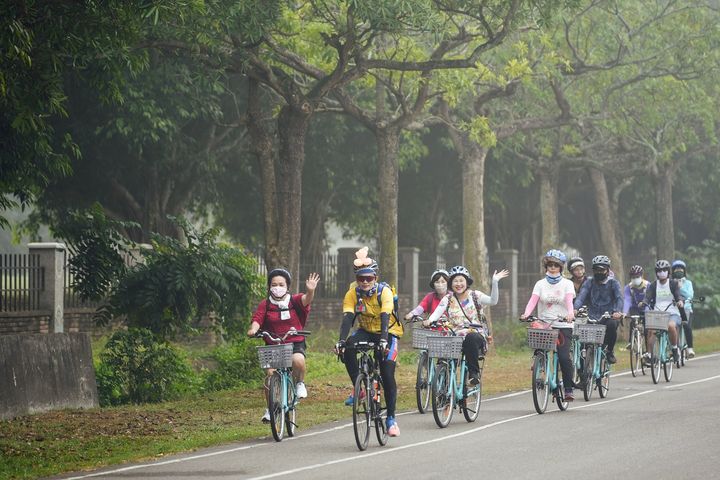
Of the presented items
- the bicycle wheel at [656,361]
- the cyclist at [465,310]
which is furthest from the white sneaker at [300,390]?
the bicycle wheel at [656,361]

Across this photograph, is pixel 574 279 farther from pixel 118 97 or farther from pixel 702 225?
pixel 702 225

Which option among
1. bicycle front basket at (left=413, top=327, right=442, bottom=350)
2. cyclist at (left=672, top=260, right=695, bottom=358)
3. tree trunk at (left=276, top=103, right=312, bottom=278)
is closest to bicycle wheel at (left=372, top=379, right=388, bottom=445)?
bicycle front basket at (left=413, top=327, right=442, bottom=350)

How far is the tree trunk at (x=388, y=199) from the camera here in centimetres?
2638

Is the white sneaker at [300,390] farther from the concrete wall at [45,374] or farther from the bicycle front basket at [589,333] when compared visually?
the bicycle front basket at [589,333]

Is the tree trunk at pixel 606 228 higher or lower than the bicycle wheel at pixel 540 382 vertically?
higher

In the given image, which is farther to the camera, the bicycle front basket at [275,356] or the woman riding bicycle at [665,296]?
the woman riding bicycle at [665,296]

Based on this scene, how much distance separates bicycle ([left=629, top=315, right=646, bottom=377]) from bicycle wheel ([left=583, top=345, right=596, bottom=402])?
10.4 feet

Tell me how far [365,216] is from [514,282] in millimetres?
6399

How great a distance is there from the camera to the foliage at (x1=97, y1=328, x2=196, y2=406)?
19.6 metres

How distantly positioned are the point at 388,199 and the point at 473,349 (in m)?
11.5

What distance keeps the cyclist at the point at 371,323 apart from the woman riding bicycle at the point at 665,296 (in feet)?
33.3

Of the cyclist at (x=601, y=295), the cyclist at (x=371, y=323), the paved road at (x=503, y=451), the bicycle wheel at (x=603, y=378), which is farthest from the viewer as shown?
the cyclist at (x=601, y=295)

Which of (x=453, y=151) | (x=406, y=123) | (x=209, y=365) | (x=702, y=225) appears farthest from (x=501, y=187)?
(x=209, y=365)

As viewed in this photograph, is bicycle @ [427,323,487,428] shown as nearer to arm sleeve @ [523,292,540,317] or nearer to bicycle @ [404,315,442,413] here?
bicycle @ [404,315,442,413]
